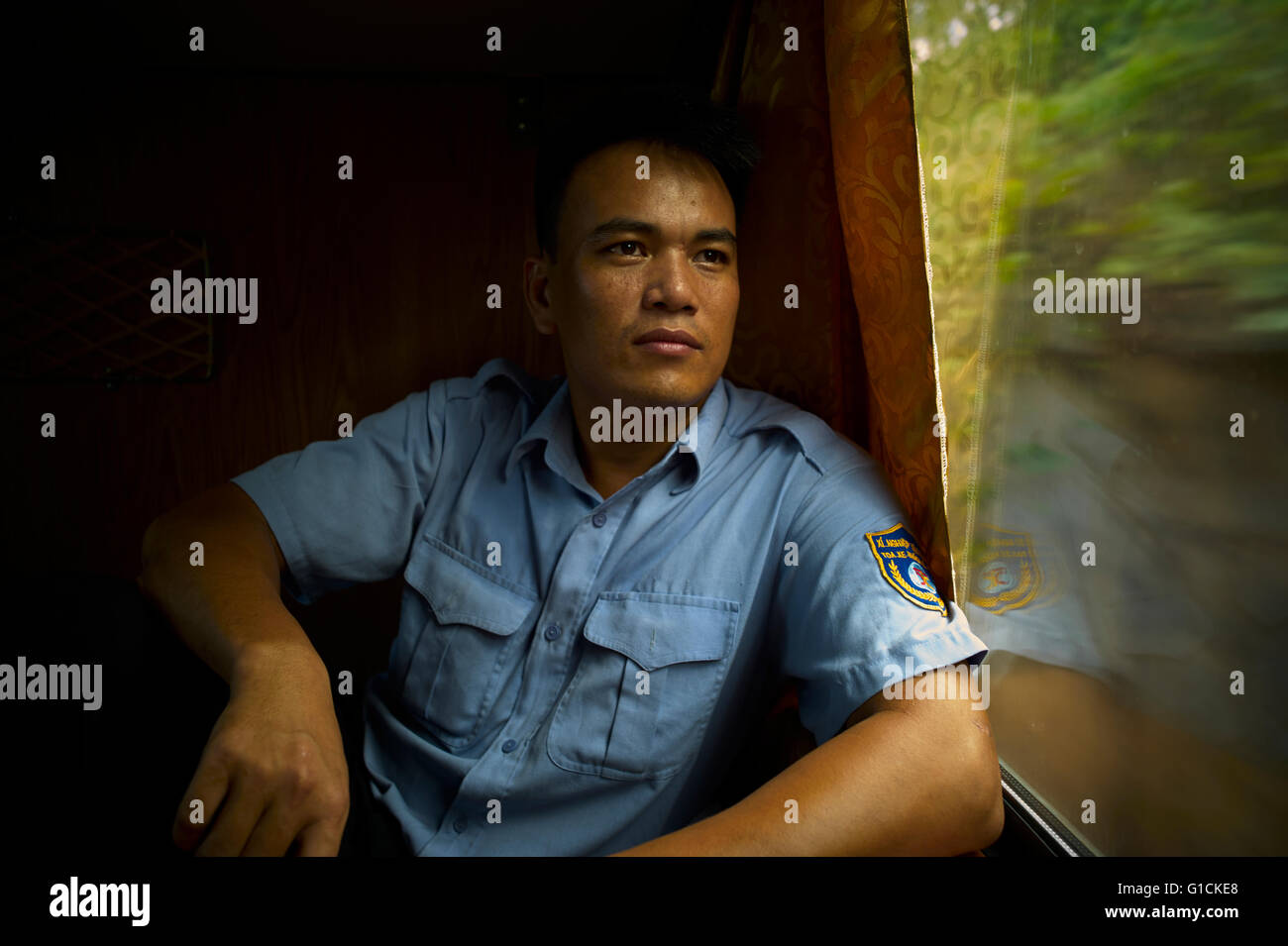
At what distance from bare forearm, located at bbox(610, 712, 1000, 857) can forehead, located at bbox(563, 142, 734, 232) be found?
28.7 inches

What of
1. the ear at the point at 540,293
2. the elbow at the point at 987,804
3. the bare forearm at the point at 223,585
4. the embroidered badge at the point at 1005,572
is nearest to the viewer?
the elbow at the point at 987,804

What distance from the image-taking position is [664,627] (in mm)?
1015

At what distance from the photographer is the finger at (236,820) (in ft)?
2.40

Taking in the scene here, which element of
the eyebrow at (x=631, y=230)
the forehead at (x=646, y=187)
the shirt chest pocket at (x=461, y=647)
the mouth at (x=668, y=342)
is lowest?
the shirt chest pocket at (x=461, y=647)

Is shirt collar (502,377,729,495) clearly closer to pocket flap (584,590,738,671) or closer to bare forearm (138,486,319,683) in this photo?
pocket flap (584,590,738,671)

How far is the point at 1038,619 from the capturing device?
1.01 m

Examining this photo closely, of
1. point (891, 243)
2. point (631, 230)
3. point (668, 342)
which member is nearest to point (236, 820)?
point (668, 342)

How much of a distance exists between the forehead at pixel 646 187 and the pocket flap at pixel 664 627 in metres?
0.54

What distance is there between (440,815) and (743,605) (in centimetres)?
52

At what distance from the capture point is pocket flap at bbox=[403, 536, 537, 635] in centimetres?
108

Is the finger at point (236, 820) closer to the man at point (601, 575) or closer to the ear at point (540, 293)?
the man at point (601, 575)

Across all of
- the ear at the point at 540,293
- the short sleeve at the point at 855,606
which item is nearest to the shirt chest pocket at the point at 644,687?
the short sleeve at the point at 855,606
